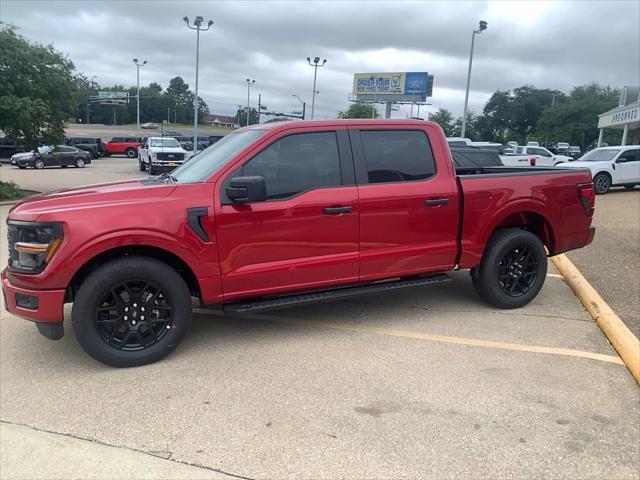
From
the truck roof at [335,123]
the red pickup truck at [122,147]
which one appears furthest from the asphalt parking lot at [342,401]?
the red pickup truck at [122,147]

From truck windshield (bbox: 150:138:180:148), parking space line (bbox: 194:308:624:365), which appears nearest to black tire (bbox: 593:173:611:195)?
parking space line (bbox: 194:308:624:365)

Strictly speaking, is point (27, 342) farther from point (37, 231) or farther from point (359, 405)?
point (359, 405)

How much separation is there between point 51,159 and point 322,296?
32.3 m

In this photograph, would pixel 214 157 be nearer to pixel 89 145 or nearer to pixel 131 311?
pixel 131 311

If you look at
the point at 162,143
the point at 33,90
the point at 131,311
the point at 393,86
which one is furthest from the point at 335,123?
the point at 393,86

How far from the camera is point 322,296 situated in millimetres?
4438

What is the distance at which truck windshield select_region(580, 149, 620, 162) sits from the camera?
59.6 feet

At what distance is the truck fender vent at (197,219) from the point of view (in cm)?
396

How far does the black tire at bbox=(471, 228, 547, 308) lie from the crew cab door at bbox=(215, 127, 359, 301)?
1508mm

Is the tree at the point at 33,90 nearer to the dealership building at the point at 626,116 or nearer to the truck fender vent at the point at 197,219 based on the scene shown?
the truck fender vent at the point at 197,219

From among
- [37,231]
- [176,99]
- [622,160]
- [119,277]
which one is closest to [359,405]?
[119,277]

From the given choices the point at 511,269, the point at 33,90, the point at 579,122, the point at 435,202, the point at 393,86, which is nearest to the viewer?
the point at 435,202

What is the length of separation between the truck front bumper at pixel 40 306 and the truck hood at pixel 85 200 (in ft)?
1.77

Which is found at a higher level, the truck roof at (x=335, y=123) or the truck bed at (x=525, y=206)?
the truck roof at (x=335, y=123)
